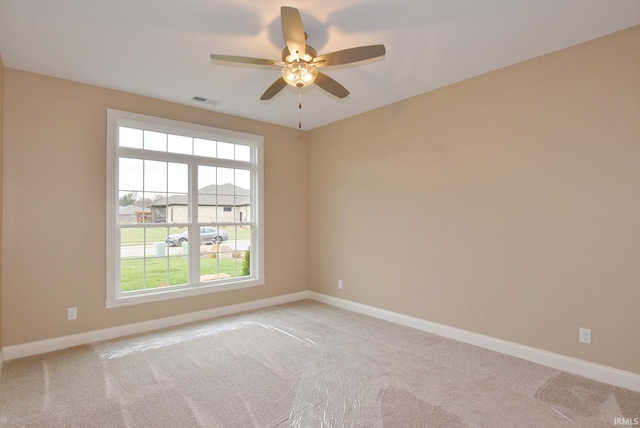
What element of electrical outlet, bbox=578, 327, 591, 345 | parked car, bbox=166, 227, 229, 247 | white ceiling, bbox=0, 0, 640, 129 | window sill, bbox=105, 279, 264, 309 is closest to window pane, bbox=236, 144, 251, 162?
parked car, bbox=166, 227, 229, 247

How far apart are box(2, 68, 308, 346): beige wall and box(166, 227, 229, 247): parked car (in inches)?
29.0

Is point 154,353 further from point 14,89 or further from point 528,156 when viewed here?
point 528,156

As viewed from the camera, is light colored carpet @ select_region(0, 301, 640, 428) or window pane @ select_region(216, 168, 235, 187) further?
window pane @ select_region(216, 168, 235, 187)

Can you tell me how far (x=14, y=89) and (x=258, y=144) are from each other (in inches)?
106

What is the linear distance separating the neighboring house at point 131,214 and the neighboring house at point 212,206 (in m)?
0.12

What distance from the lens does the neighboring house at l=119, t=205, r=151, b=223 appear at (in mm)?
3896

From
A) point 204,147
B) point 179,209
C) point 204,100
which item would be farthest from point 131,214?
point 204,100

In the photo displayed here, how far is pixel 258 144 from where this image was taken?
497 centimetres

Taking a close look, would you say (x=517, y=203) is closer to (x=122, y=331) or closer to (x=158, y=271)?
(x=158, y=271)

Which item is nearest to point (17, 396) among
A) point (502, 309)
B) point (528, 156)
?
point (502, 309)

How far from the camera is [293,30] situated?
207 centimetres

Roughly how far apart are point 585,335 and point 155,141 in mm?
4834

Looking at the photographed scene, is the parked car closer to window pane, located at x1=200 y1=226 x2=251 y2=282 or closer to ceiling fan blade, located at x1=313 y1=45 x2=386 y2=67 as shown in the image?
window pane, located at x1=200 y1=226 x2=251 y2=282

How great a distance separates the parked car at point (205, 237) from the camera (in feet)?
14.0
